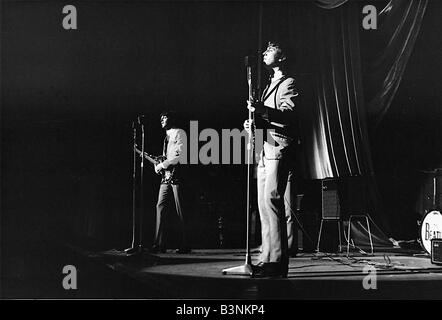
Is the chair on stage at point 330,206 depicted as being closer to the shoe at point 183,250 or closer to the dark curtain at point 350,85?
the dark curtain at point 350,85

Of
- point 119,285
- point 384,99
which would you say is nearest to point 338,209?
point 384,99

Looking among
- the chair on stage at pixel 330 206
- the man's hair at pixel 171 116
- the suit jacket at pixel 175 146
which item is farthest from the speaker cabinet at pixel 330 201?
the man's hair at pixel 171 116

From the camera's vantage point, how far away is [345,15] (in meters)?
4.32

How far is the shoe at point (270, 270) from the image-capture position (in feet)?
12.1

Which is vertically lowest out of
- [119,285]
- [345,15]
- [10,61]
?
[119,285]

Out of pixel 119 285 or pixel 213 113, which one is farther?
pixel 213 113

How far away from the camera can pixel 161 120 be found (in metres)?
4.15

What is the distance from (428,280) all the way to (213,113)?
1.80 m

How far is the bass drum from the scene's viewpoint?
15.5 ft

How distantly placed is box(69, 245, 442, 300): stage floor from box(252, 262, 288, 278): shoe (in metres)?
→ 0.03

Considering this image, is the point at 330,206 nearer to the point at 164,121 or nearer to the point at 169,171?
the point at 169,171

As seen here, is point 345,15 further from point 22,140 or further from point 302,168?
point 22,140

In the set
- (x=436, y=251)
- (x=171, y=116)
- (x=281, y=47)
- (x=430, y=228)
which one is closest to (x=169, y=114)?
(x=171, y=116)

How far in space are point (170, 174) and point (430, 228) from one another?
2.15 m
